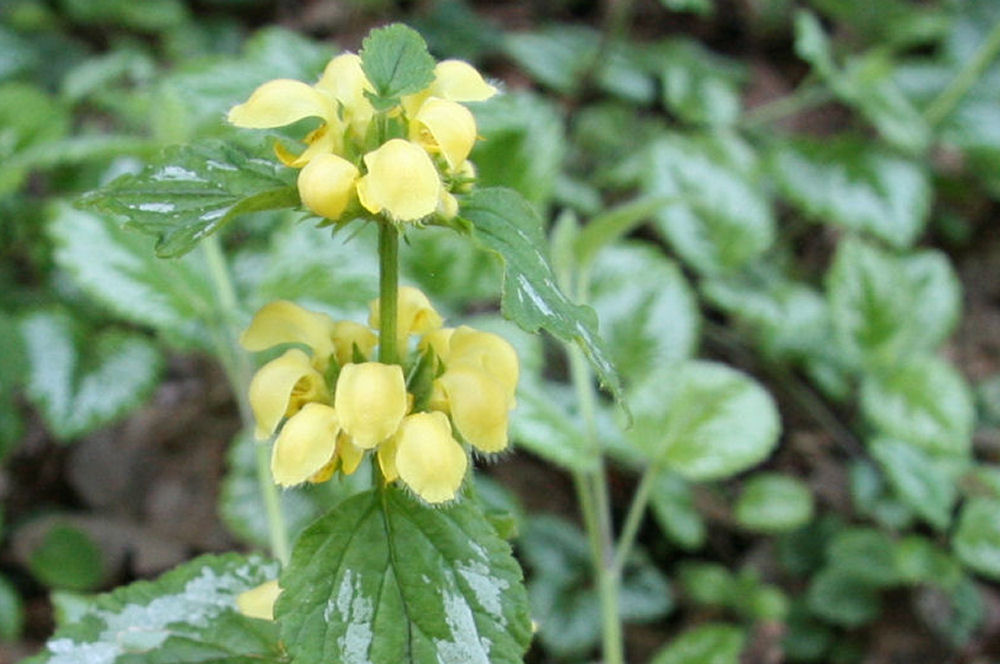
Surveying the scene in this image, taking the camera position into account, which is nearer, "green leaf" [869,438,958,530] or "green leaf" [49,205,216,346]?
"green leaf" [49,205,216,346]

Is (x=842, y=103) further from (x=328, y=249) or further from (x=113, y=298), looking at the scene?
(x=113, y=298)

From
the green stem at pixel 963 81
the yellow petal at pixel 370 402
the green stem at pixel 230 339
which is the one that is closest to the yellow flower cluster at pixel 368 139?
the yellow petal at pixel 370 402

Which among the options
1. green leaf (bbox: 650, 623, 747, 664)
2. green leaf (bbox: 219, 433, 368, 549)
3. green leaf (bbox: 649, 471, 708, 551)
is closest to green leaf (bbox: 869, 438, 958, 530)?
green leaf (bbox: 649, 471, 708, 551)

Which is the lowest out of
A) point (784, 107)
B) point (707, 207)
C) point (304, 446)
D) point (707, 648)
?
point (707, 648)

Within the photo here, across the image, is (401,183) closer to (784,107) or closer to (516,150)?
(516,150)

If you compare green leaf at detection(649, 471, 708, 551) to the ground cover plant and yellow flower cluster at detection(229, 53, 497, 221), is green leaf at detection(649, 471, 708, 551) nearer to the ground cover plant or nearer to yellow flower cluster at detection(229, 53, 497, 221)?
the ground cover plant

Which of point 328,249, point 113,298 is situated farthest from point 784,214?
point 113,298

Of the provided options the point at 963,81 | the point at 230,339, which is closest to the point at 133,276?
the point at 230,339

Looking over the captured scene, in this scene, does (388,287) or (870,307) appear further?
(870,307)
